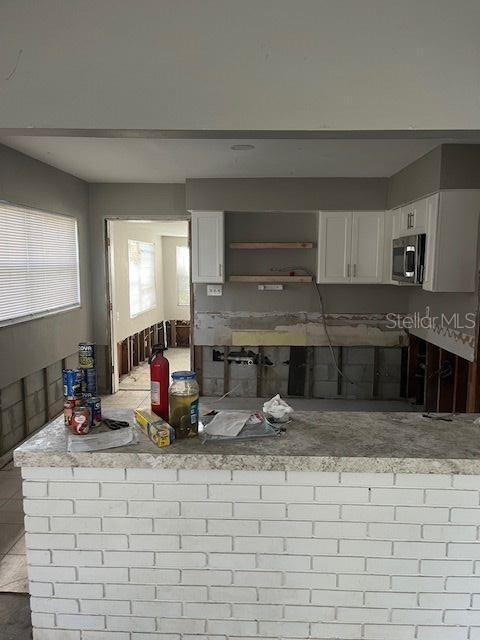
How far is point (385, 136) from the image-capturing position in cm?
173

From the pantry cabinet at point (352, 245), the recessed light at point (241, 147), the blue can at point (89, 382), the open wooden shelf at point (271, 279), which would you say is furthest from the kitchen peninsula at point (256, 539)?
the open wooden shelf at point (271, 279)

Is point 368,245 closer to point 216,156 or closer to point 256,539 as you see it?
point 216,156

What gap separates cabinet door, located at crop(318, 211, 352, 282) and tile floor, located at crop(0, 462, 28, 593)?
320cm

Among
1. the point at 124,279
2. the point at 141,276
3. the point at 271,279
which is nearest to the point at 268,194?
the point at 271,279

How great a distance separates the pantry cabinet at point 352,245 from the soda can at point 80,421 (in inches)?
136

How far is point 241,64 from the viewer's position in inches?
63.6

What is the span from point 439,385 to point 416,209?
155 centimetres

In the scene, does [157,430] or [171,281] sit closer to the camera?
[157,430]

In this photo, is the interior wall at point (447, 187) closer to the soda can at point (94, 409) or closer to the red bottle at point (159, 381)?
the red bottle at point (159, 381)

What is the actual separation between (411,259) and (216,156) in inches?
67.0

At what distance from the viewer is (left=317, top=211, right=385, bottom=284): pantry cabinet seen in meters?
4.59

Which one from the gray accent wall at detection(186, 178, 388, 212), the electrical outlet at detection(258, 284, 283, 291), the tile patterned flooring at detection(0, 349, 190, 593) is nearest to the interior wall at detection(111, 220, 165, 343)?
the gray accent wall at detection(186, 178, 388, 212)

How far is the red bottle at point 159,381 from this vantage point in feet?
5.08

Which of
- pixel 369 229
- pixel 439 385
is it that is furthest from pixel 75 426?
pixel 369 229
